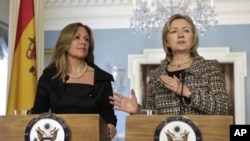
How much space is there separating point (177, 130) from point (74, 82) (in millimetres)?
795

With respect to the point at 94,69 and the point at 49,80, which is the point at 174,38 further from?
the point at 49,80

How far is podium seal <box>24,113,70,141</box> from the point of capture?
1443mm

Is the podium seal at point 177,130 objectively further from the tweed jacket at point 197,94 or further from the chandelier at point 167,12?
the chandelier at point 167,12

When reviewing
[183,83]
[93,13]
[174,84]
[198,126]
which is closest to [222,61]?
[93,13]

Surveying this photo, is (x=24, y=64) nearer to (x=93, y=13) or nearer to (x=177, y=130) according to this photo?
(x=177, y=130)

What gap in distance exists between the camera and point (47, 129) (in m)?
1.46

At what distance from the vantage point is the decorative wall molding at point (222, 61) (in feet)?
18.6

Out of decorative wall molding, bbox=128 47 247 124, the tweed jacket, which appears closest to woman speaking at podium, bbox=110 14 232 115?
the tweed jacket

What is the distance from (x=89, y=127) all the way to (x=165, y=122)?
0.25 meters

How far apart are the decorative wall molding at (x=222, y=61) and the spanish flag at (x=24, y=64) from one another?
2.98 m

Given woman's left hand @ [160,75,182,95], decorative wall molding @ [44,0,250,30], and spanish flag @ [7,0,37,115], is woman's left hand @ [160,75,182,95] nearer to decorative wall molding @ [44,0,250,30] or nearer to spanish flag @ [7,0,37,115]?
spanish flag @ [7,0,37,115]

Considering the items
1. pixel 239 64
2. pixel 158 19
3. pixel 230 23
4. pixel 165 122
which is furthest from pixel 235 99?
pixel 165 122

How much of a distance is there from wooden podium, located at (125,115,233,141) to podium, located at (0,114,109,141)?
11 cm

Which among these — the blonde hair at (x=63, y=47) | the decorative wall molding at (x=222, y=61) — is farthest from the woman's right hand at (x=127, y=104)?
the decorative wall molding at (x=222, y=61)
